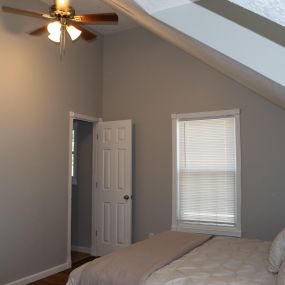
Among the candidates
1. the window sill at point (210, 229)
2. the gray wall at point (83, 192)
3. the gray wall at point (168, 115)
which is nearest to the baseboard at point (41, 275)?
the gray wall at point (83, 192)

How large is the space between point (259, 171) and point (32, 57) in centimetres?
328

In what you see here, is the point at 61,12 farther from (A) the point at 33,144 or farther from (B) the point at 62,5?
(A) the point at 33,144

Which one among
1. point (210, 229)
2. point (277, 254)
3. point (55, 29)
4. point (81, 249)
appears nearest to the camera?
point (277, 254)

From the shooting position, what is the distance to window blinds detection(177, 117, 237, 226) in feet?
14.4

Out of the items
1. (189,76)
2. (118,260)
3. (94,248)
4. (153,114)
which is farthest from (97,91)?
(118,260)

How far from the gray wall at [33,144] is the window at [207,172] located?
64.5 inches

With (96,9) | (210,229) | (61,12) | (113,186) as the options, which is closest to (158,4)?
(61,12)

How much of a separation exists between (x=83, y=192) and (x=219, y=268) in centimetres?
357

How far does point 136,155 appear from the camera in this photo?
16.6 feet

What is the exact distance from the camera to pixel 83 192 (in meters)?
5.60

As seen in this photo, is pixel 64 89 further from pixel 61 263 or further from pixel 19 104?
pixel 61 263

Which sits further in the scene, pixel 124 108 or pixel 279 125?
pixel 124 108

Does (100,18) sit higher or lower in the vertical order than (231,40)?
higher

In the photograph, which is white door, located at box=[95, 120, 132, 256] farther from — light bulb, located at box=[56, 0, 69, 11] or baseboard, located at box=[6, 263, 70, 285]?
light bulb, located at box=[56, 0, 69, 11]
